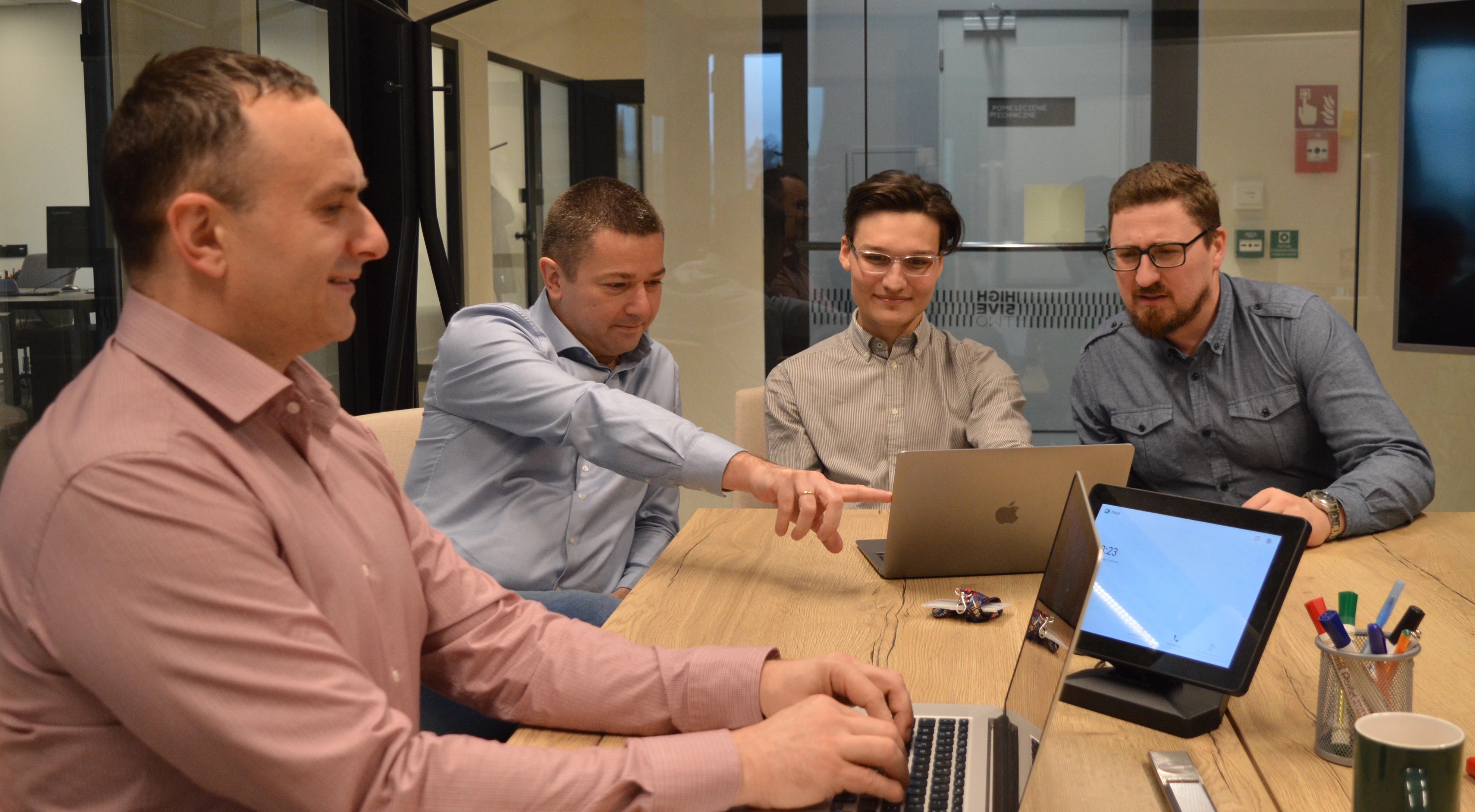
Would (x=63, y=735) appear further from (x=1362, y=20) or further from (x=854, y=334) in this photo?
(x=1362, y=20)

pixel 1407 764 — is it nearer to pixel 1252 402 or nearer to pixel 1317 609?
pixel 1317 609

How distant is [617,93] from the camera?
13.5 feet

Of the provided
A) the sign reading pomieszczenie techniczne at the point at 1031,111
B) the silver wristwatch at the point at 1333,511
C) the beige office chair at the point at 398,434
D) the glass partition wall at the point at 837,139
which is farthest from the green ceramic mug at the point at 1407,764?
the sign reading pomieszczenie techniczne at the point at 1031,111

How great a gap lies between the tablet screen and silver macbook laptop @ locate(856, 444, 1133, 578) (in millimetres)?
322

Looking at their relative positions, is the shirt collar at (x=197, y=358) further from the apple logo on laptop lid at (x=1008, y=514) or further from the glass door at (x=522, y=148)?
the glass door at (x=522, y=148)

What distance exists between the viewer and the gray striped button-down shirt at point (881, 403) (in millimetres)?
2543

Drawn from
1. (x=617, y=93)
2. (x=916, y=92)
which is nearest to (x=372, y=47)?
(x=617, y=93)

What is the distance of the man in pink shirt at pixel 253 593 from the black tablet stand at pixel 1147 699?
0.23m

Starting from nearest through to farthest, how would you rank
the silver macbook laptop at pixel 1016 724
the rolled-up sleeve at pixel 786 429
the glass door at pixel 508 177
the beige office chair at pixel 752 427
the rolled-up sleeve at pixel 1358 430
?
the silver macbook laptop at pixel 1016 724 < the rolled-up sleeve at pixel 1358 430 < the rolled-up sleeve at pixel 786 429 < the beige office chair at pixel 752 427 < the glass door at pixel 508 177

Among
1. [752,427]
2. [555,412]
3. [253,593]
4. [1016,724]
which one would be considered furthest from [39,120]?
[1016,724]

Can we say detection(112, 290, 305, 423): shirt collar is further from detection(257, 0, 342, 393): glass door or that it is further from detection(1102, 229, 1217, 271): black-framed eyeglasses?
detection(257, 0, 342, 393): glass door

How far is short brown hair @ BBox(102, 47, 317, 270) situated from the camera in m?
0.99

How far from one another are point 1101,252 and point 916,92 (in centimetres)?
84

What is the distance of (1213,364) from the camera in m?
2.30
